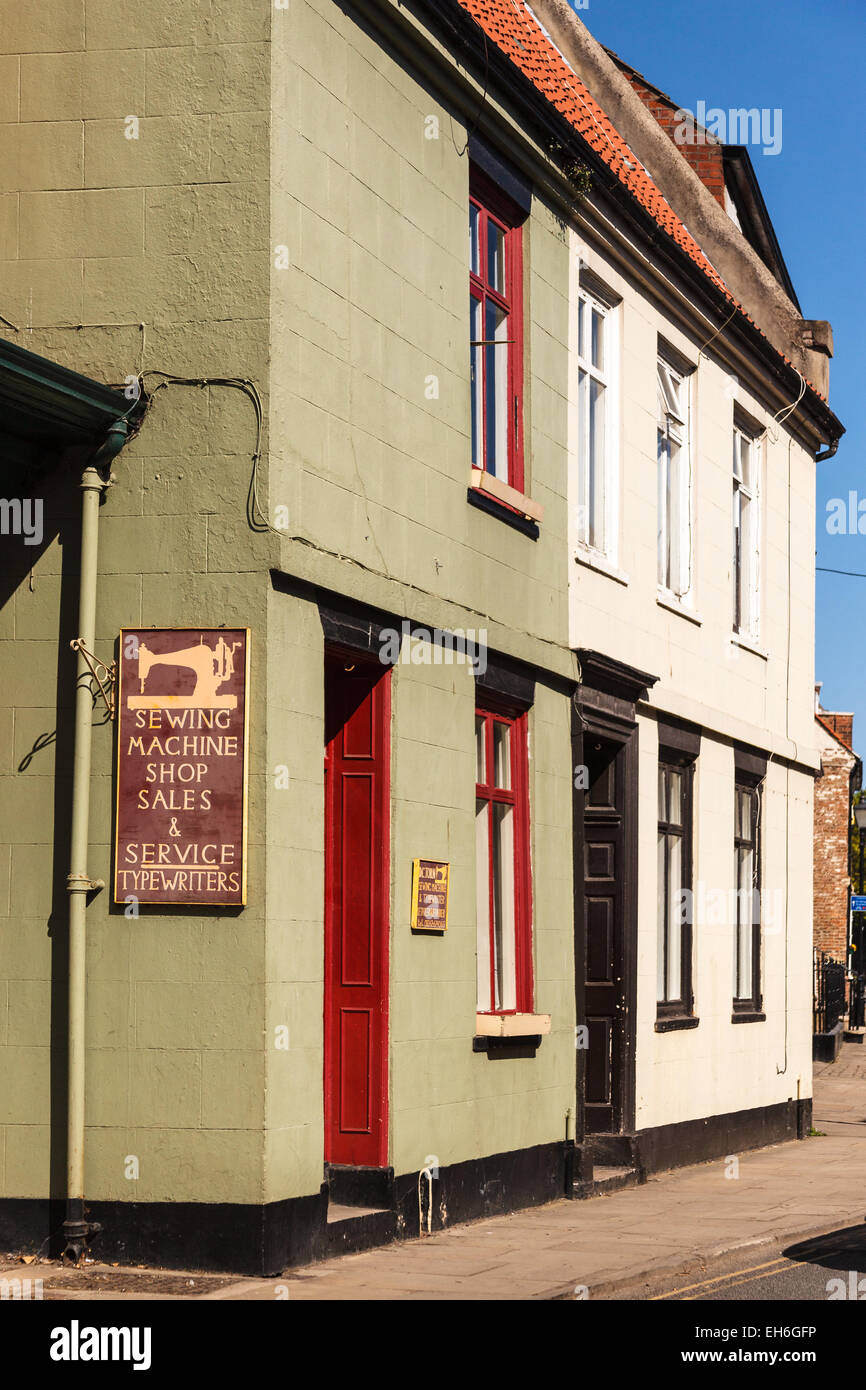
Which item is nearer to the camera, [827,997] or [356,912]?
[356,912]

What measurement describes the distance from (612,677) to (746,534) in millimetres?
5233

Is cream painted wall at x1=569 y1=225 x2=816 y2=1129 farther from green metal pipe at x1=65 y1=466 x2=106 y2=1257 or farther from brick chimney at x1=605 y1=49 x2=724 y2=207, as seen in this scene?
green metal pipe at x1=65 y1=466 x2=106 y2=1257

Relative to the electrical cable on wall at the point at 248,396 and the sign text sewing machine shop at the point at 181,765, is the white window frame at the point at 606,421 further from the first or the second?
the sign text sewing machine shop at the point at 181,765

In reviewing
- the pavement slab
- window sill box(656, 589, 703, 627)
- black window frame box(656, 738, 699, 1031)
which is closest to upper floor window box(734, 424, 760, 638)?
window sill box(656, 589, 703, 627)

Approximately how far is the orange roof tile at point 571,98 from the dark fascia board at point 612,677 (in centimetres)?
382

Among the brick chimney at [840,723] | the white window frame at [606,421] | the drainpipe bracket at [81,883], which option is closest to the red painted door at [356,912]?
the drainpipe bracket at [81,883]

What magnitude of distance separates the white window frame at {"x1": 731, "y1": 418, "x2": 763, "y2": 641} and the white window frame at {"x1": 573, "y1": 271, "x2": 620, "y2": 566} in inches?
149

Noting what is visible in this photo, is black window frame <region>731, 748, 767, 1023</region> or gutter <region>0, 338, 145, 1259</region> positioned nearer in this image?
gutter <region>0, 338, 145, 1259</region>

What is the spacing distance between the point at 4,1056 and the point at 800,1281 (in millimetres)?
4187

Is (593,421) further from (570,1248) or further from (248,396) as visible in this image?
(570,1248)

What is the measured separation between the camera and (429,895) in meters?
11.6

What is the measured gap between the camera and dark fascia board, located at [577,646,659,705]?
47.9 ft

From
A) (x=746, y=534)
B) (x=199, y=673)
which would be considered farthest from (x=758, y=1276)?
(x=746, y=534)
